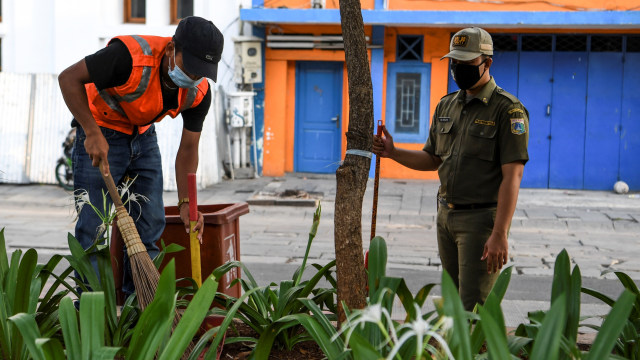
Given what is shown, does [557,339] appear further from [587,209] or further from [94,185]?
[587,209]

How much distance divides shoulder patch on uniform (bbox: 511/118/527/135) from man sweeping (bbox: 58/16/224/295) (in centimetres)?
140

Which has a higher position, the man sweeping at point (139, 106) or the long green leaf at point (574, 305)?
the man sweeping at point (139, 106)

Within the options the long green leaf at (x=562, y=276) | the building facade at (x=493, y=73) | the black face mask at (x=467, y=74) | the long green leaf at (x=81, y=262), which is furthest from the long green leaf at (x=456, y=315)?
the building facade at (x=493, y=73)

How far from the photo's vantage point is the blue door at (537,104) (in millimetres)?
14805

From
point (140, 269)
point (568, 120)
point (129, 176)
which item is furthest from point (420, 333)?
point (568, 120)

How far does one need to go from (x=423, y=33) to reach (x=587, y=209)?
4942mm

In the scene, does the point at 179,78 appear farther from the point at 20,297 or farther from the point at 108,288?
the point at 20,297

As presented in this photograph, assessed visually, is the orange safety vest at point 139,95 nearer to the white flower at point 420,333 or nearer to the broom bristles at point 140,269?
the broom bristles at point 140,269

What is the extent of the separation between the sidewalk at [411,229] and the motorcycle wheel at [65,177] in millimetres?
146

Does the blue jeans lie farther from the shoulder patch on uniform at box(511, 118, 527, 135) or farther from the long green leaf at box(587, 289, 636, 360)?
the long green leaf at box(587, 289, 636, 360)

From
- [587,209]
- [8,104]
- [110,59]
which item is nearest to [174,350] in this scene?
[110,59]

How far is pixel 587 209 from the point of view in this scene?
11961mm

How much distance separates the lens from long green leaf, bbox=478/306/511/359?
7.02 feet

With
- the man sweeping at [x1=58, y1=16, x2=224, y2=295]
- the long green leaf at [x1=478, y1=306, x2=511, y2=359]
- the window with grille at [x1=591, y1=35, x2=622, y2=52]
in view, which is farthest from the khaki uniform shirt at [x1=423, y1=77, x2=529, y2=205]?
the window with grille at [x1=591, y1=35, x2=622, y2=52]
